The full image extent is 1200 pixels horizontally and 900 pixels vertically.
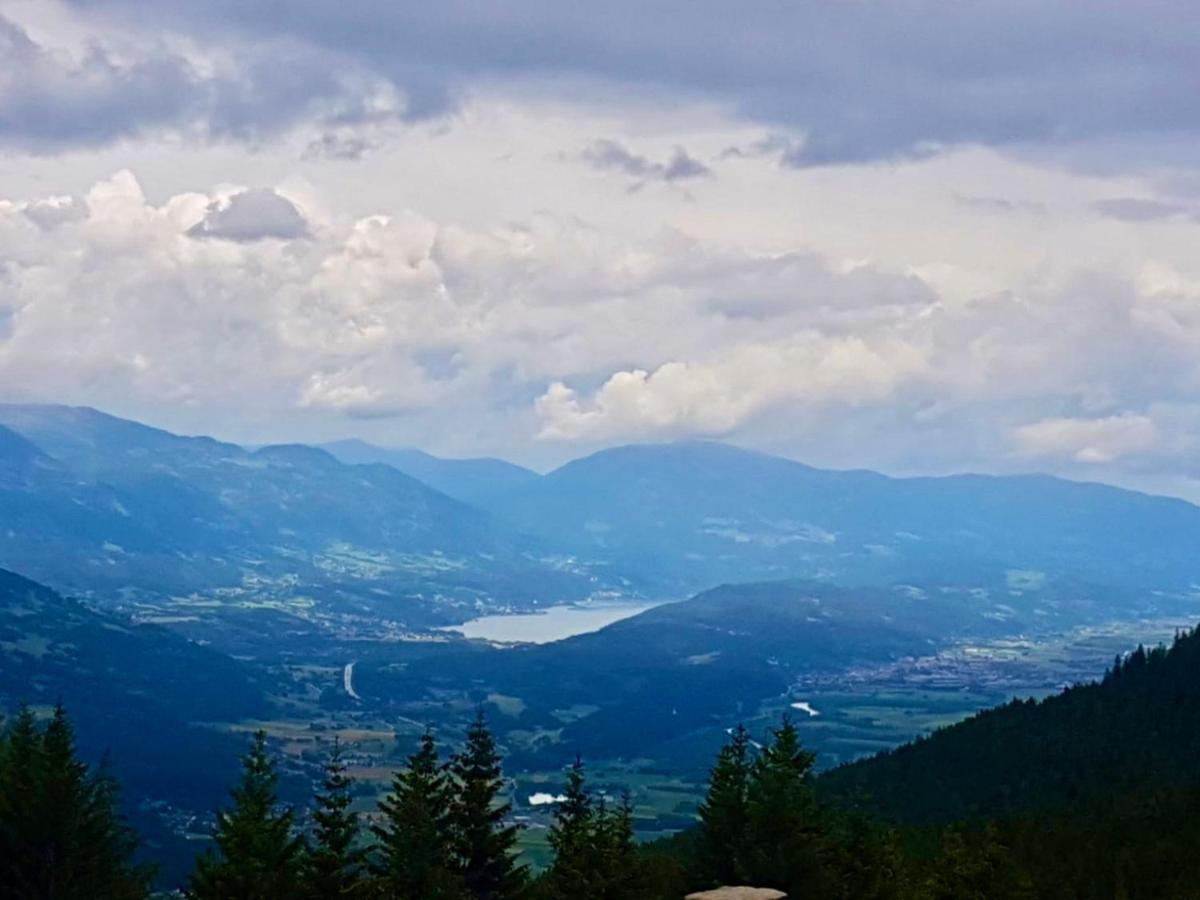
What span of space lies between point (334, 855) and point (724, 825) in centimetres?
1959

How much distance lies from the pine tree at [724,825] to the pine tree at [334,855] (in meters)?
16.5

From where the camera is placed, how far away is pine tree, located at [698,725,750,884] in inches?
2635

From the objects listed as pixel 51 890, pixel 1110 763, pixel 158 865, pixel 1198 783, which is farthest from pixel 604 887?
pixel 1110 763

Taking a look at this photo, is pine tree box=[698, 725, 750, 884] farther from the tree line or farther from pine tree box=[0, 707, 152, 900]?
pine tree box=[0, 707, 152, 900]

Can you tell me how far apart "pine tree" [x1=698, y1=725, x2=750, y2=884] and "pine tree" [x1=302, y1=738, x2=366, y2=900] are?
54.0ft

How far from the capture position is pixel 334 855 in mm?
54531

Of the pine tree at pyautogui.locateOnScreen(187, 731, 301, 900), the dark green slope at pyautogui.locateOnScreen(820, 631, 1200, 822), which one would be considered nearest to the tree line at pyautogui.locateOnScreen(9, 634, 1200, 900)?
the pine tree at pyautogui.locateOnScreen(187, 731, 301, 900)

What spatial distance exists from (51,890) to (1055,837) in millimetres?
67029

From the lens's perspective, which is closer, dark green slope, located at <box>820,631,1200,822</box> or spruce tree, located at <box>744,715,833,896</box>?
spruce tree, located at <box>744,715,833,896</box>

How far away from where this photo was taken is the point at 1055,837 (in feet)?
350

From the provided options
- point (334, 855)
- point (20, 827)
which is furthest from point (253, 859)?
point (20, 827)

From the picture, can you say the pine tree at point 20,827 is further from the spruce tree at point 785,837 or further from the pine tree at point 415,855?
the spruce tree at point 785,837

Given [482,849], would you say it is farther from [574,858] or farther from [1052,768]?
[1052,768]

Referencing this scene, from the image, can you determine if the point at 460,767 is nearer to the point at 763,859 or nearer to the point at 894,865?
the point at 763,859
